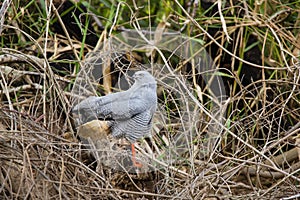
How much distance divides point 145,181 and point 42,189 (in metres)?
0.34

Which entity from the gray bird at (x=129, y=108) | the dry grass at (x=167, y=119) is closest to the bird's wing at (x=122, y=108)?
the gray bird at (x=129, y=108)

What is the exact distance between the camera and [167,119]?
5.27ft

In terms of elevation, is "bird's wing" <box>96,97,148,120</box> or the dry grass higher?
"bird's wing" <box>96,97,148,120</box>

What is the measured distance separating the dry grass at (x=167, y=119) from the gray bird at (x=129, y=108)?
0.27ft

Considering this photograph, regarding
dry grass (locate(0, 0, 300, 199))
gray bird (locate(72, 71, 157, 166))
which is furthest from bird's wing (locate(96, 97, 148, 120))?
dry grass (locate(0, 0, 300, 199))

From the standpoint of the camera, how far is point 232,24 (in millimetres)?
2092

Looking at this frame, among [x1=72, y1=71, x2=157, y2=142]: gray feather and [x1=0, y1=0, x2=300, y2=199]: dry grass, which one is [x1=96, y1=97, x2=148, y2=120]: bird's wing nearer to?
[x1=72, y1=71, x2=157, y2=142]: gray feather

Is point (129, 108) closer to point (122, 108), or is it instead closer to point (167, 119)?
point (122, 108)

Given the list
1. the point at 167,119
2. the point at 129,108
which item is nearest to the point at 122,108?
the point at 129,108

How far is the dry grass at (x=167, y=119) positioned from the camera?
127 centimetres

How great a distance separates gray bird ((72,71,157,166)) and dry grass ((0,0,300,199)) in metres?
0.08

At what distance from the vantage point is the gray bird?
1.27 meters

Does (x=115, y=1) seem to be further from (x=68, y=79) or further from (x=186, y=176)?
(x=186, y=176)

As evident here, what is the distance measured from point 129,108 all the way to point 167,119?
1.07ft
